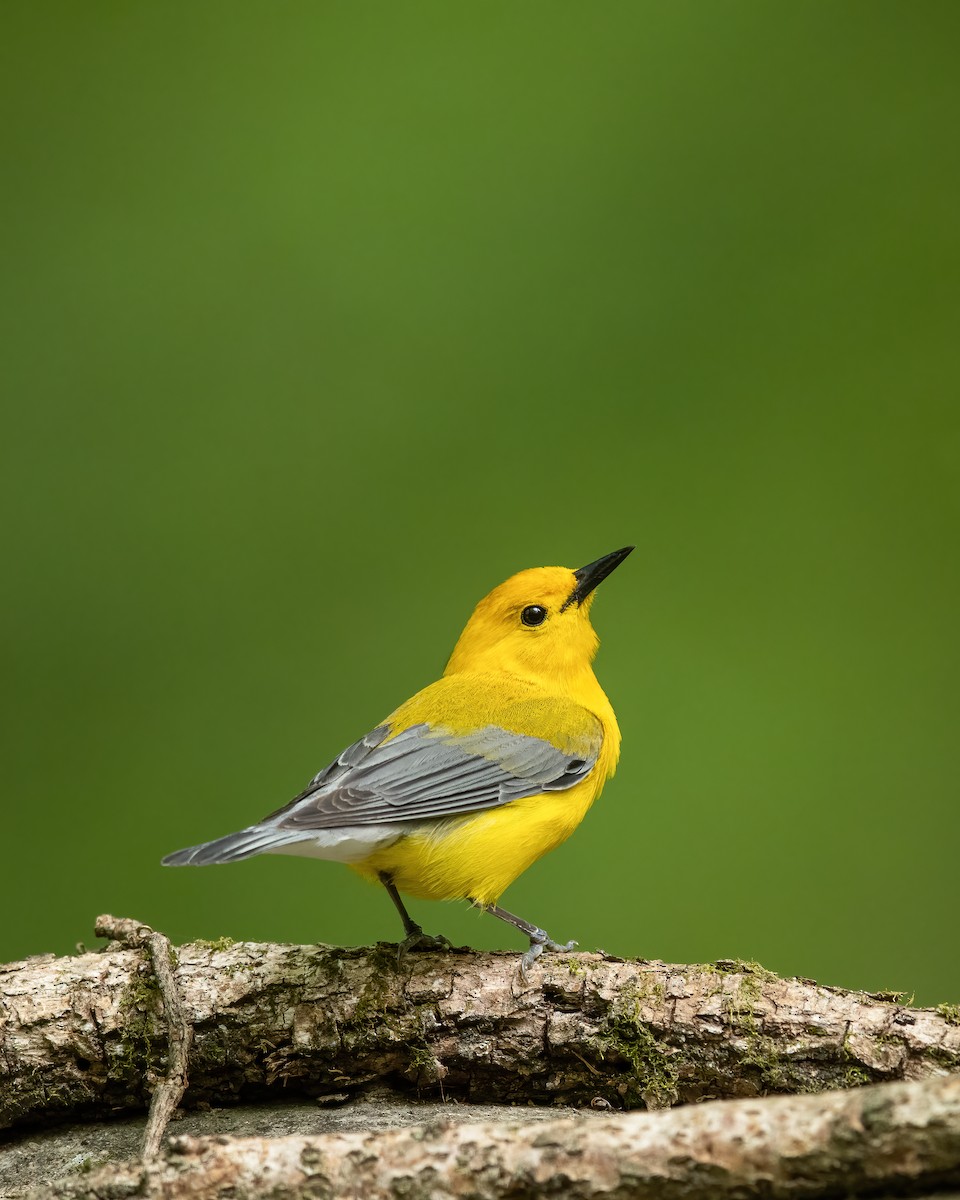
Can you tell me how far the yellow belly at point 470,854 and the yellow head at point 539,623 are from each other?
2.43 feet

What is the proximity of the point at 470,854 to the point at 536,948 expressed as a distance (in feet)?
1.32

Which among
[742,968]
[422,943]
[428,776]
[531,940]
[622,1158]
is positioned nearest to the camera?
[622,1158]

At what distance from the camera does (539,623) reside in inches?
168

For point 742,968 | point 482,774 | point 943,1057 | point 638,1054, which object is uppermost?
point 482,774

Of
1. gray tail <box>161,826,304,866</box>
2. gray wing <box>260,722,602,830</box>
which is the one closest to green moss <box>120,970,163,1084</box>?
gray tail <box>161,826,304,866</box>

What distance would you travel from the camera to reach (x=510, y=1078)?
2.84m

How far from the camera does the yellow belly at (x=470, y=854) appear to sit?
3400 millimetres

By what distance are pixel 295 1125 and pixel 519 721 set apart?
1.49m

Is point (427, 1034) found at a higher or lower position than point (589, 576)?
lower

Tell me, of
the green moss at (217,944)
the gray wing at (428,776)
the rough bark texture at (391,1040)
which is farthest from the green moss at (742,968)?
the green moss at (217,944)

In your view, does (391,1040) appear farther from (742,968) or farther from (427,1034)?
(742,968)

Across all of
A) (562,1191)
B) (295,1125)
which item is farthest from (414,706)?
(562,1191)

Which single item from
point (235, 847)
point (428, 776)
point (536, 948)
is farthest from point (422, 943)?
point (235, 847)

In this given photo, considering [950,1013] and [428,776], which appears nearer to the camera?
[950,1013]
